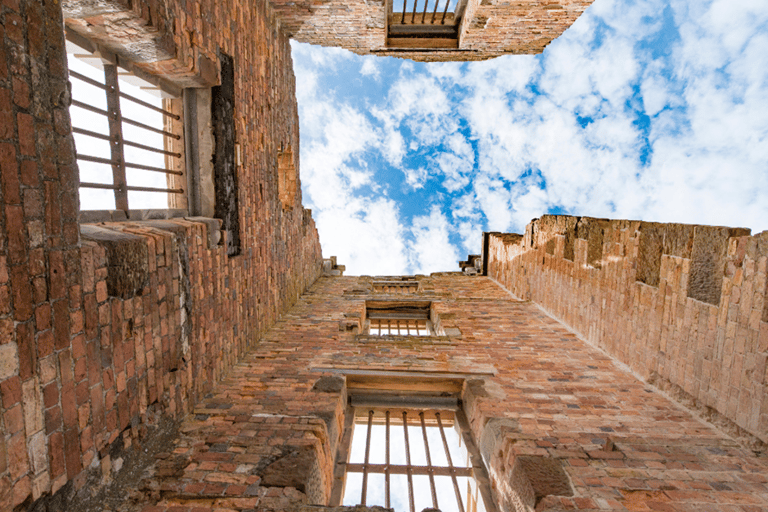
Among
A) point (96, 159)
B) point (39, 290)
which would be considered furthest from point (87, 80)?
point (39, 290)

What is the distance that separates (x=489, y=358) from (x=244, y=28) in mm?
5851

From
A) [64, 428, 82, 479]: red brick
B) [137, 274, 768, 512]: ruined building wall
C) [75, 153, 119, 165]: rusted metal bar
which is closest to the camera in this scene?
[64, 428, 82, 479]: red brick

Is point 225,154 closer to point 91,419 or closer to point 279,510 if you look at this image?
point 91,419

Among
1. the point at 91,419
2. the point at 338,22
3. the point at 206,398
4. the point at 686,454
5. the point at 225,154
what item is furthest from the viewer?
the point at 338,22

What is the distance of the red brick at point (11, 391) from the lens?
1.89m

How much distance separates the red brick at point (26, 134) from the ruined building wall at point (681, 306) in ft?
17.5

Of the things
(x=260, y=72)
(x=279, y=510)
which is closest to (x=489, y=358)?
(x=279, y=510)

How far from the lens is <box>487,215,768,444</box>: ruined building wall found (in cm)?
322

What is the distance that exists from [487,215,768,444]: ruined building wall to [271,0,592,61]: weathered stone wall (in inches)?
178

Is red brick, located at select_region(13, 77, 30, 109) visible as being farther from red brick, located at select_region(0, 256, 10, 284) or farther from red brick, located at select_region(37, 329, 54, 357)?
red brick, located at select_region(37, 329, 54, 357)

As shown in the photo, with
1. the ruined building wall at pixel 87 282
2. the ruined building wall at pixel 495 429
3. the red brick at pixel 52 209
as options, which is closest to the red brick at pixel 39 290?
the ruined building wall at pixel 87 282

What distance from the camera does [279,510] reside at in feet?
8.38

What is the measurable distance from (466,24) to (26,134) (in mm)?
8527

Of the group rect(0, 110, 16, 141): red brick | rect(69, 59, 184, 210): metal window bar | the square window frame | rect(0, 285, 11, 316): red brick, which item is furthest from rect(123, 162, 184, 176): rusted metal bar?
the square window frame
